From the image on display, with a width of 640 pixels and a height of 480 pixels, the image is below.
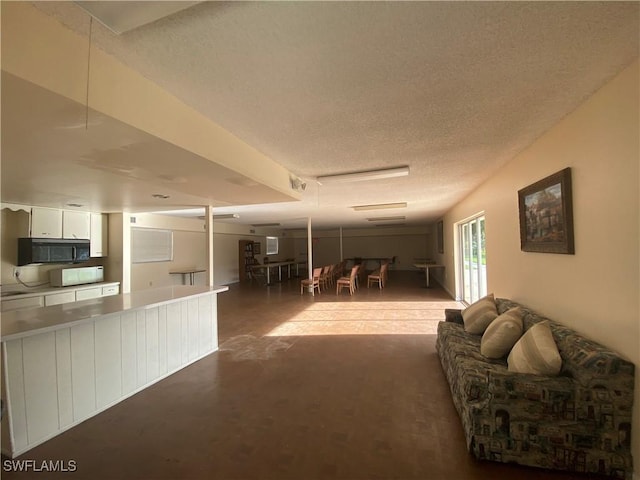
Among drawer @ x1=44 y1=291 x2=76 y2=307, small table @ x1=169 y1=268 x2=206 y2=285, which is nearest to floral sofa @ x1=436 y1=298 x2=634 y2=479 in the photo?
drawer @ x1=44 y1=291 x2=76 y2=307

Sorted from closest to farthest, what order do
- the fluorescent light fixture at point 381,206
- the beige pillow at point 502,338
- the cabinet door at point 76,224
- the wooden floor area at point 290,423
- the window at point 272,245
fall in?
the wooden floor area at point 290,423
the beige pillow at point 502,338
the cabinet door at point 76,224
the fluorescent light fixture at point 381,206
the window at point 272,245

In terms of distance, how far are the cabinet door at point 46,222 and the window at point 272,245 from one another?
831 cm

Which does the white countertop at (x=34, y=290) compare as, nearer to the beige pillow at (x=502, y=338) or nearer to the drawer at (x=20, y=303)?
the drawer at (x=20, y=303)

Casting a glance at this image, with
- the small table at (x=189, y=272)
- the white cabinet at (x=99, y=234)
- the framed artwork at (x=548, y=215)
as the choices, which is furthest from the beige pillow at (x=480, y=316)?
the small table at (x=189, y=272)

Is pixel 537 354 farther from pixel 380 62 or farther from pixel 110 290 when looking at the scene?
pixel 110 290

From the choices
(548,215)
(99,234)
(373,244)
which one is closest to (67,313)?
(548,215)

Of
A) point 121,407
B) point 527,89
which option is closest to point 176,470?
point 121,407

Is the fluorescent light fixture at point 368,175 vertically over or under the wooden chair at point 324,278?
over

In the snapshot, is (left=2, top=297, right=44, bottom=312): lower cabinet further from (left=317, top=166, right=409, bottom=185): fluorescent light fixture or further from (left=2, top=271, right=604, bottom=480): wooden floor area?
(left=317, top=166, right=409, bottom=185): fluorescent light fixture

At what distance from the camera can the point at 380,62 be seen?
1.39m

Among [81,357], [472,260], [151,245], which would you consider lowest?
[81,357]

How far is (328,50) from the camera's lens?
1299mm

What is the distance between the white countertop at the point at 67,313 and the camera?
1.86m

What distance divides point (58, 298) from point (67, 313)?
124 inches
